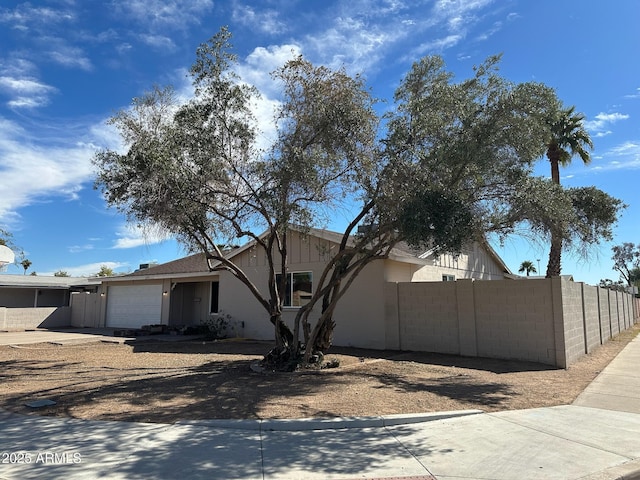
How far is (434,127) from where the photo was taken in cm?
982

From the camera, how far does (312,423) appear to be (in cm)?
684

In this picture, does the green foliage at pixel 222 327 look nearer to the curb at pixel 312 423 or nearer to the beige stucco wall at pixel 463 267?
the beige stucco wall at pixel 463 267

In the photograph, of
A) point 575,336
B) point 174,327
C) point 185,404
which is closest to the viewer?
point 185,404

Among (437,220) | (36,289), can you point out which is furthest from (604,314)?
(36,289)

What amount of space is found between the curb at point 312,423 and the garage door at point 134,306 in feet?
61.1

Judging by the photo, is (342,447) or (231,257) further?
(231,257)

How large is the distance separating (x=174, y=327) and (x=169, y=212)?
44.8ft

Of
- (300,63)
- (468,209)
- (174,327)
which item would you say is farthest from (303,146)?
(174,327)

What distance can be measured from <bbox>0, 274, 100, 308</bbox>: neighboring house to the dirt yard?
1820cm

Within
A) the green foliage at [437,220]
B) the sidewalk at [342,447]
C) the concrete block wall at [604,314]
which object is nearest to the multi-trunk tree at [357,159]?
the green foliage at [437,220]

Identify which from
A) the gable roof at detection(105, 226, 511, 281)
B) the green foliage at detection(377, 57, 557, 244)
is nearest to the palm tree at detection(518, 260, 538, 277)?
the gable roof at detection(105, 226, 511, 281)

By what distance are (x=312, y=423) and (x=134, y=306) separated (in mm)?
21344

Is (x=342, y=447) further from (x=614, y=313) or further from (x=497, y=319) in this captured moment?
(x=614, y=313)

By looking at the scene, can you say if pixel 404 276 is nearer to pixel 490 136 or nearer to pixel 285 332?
pixel 285 332
